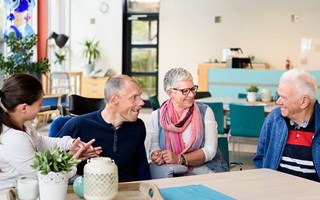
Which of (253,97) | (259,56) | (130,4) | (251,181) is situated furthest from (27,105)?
(130,4)

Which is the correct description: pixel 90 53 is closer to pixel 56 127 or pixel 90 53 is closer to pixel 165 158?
pixel 56 127

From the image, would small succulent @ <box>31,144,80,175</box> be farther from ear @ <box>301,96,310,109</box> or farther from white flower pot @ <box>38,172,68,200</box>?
ear @ <box>301,96,310,109</box>

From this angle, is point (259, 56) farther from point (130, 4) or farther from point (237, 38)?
point (130, 4)

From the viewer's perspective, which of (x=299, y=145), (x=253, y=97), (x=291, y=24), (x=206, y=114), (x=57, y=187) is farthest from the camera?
(x=291, y=24)

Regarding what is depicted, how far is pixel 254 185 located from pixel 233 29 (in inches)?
374

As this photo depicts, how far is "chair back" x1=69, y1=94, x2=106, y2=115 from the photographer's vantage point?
425cm

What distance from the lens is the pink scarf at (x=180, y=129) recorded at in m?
3.16

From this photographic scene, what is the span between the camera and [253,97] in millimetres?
6336

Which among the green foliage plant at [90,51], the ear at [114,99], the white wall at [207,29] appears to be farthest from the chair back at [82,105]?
the green foliage plant at [90,51]

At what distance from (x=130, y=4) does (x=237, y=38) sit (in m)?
3.12

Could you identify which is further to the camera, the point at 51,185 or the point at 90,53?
the point at 90,53

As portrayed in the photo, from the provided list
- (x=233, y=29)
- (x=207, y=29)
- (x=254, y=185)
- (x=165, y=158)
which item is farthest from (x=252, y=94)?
(x=207, y=29)

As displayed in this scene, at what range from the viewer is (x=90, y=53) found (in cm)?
1234

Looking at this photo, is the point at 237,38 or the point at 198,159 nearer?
the point at 198,159
